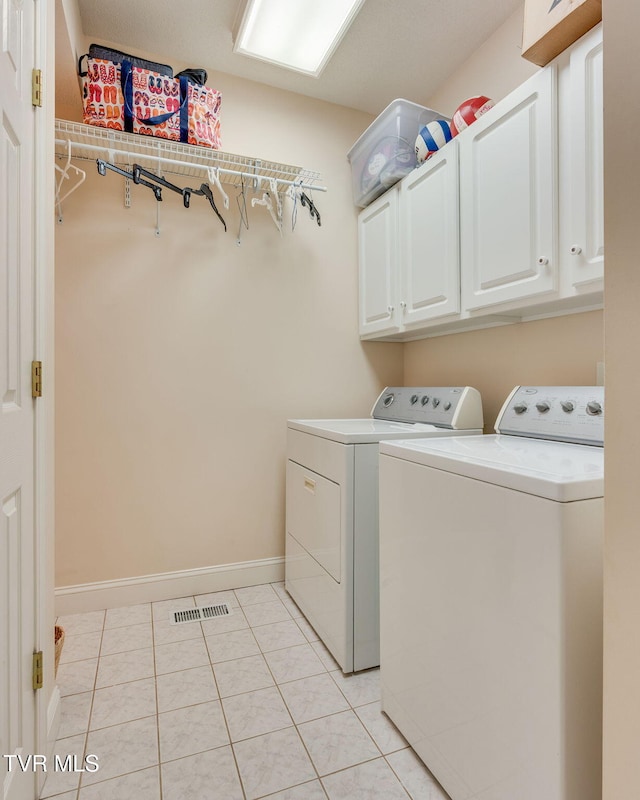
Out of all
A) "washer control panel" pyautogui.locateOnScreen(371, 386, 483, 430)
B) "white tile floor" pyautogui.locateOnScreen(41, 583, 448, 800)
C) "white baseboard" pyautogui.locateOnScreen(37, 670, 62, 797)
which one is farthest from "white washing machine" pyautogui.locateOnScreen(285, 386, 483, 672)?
"white baseboard" pyautogui.locateOnScreen(37, 670, 62, 797)

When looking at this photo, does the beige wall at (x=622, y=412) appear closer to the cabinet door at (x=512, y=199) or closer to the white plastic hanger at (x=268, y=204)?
the cabinet door at (x=512, y=199)

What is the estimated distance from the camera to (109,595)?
2174 millimetres

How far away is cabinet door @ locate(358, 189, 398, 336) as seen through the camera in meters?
2.30

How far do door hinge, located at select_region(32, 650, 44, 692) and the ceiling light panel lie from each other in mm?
2432

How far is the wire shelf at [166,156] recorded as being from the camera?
1.90 meters

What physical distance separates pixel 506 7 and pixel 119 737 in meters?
3.20

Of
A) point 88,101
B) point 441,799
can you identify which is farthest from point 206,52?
point 441,799

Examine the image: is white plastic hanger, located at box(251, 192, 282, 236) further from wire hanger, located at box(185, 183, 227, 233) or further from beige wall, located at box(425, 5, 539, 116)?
beige wall, located at box(425, 5, 539, 116)

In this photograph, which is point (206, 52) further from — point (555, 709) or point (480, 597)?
point (555, 709)

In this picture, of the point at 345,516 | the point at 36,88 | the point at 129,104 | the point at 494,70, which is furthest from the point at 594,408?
the point at 129,104

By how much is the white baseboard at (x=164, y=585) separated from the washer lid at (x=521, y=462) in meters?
1.41

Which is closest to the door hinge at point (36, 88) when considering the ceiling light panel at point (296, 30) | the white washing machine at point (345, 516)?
the ceiling light panel at point (296, 30)

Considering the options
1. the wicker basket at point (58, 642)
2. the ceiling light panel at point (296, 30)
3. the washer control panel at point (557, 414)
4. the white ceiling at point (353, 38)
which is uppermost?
the white ceiling at point (353, 38)

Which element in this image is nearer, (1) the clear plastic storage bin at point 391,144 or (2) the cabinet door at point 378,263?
(1) the clear plastic storage bin at point 391,144
